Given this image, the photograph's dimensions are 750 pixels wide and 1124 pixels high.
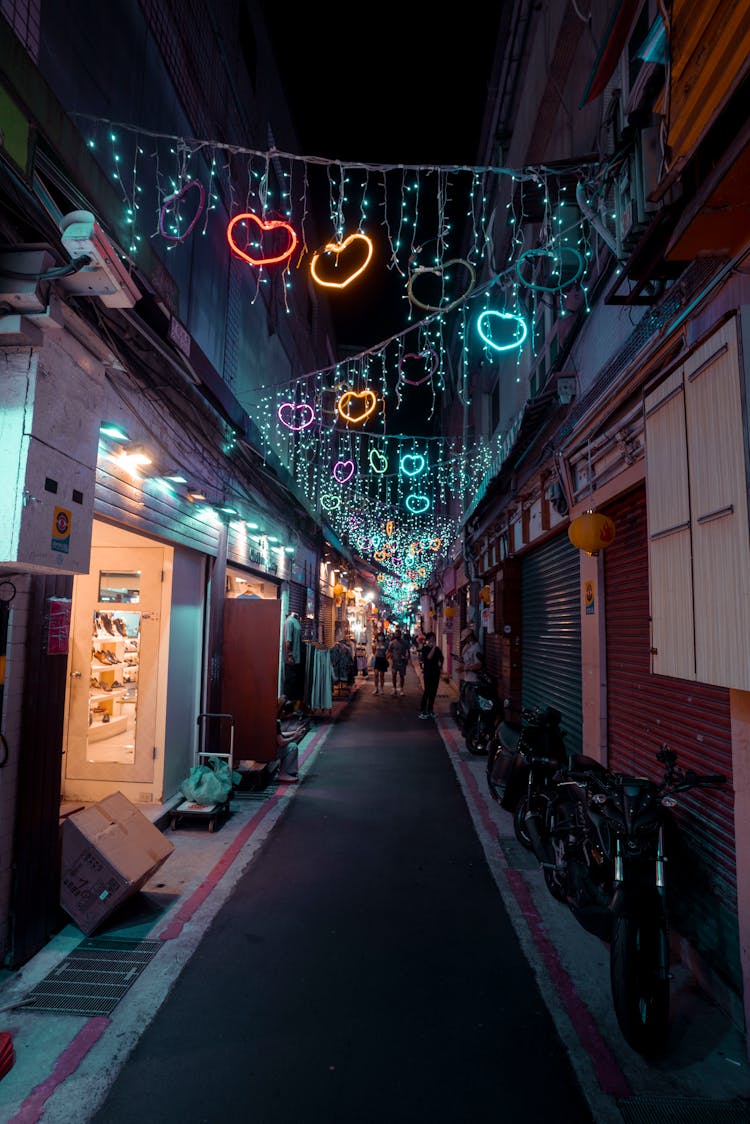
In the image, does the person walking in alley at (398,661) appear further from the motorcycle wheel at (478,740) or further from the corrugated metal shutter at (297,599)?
the motorcycle wheel at (478,740)

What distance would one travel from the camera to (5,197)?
318 centimetres

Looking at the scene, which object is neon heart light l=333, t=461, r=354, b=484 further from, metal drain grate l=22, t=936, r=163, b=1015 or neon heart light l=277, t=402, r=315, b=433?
metal drain grate l=22, t=936, r=163, b=1015

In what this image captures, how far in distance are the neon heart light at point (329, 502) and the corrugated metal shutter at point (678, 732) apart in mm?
12960

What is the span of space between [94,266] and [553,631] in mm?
7251

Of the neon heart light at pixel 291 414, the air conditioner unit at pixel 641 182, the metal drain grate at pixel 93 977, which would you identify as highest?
the neon heart light at pixel 291 414

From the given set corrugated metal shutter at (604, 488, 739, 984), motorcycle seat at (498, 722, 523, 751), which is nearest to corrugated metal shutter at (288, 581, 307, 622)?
motorcycle seat at (498, 722, 523, 751)

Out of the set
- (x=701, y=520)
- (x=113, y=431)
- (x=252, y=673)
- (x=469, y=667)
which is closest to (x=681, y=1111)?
(x=701, y=520)

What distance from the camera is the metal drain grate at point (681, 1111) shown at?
2582 mm

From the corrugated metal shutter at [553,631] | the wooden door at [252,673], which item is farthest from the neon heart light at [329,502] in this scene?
the wooden door at [252,673]

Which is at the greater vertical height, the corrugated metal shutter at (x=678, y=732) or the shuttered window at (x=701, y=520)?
the shuttered window at (x=701, y=520)

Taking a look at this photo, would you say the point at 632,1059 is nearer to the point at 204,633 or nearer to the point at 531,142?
the point at 204,633

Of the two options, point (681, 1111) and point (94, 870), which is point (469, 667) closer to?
point (94, 870)

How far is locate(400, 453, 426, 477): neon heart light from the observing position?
11711 mm

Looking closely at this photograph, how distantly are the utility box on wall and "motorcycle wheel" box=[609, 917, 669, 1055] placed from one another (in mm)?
3884
